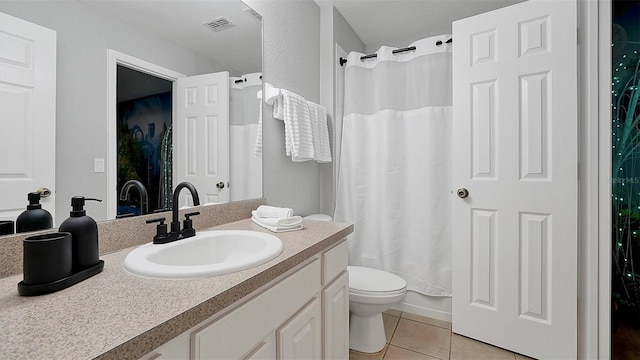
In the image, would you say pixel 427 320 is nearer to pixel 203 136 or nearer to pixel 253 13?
pixel 203 136

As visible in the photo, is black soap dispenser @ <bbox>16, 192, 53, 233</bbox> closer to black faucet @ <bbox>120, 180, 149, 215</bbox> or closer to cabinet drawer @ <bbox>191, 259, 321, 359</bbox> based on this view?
black faucet @ <bbox>120, 180, 149, 215</bbox>

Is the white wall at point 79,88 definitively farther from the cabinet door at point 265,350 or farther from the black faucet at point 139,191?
the cabinet door at point 265,350

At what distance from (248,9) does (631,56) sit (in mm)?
2024

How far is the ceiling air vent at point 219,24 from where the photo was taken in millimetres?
1322

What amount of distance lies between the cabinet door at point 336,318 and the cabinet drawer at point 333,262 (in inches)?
1.4

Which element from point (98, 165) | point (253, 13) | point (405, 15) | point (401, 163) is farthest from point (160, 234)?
point (405, 15)

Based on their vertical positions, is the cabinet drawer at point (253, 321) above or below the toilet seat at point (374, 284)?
above

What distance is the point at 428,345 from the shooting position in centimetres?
175

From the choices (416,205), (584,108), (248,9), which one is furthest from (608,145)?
(248,9)

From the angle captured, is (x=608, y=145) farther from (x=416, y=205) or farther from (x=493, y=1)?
(x=493, y=1)

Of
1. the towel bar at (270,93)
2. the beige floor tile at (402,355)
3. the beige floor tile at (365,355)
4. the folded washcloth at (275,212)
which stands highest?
the towel bar at (270,93)

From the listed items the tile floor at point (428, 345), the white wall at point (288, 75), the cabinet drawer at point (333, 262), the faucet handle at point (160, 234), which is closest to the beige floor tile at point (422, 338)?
the tile floor at point (428, 345)

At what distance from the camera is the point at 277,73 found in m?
1.75

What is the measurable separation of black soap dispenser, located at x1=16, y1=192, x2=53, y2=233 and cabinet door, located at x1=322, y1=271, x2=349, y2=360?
2.98ft
